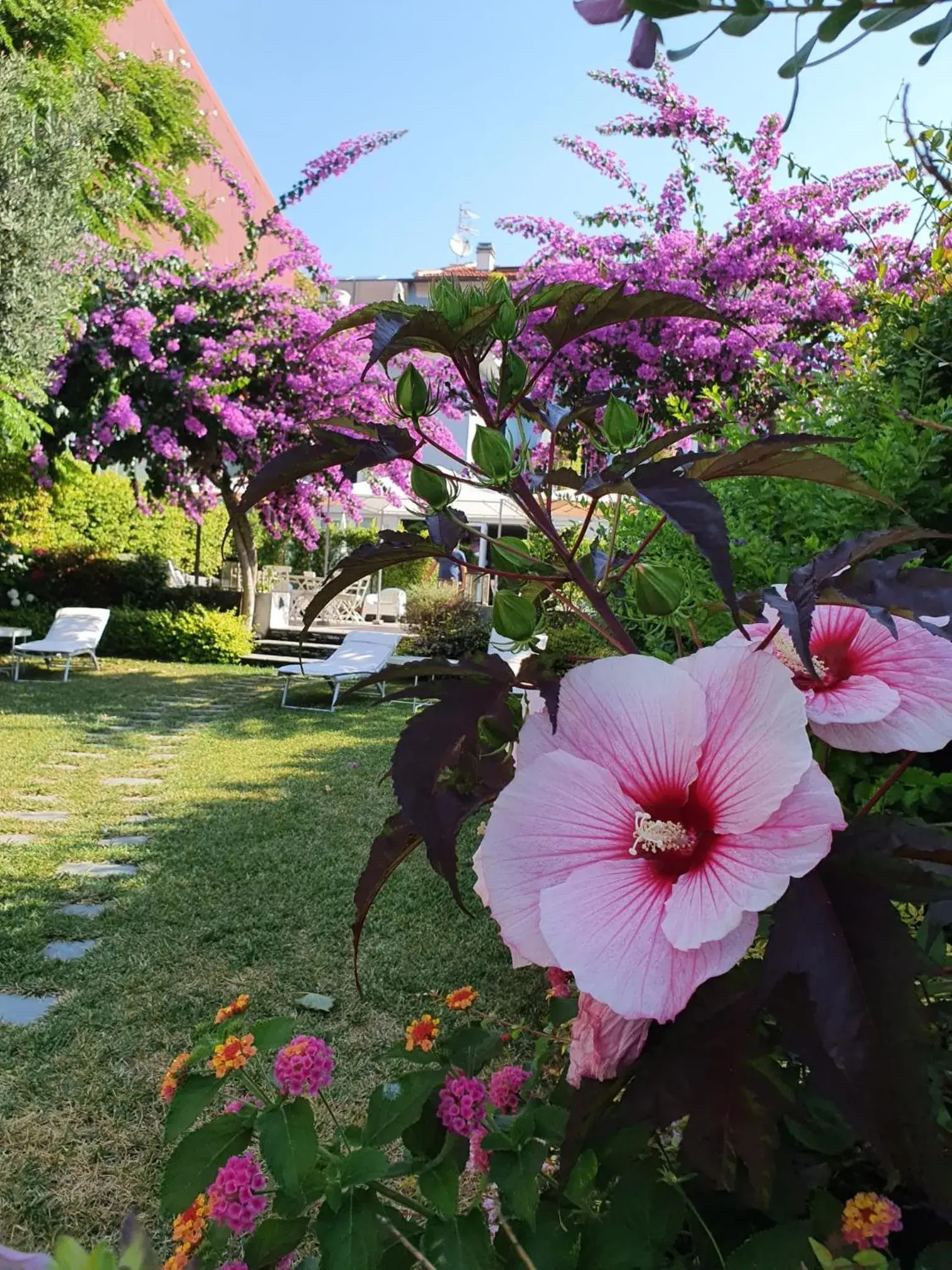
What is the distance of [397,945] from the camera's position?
3.31 m

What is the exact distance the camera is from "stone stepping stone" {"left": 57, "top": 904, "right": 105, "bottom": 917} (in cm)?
351

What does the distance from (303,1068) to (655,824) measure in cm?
62

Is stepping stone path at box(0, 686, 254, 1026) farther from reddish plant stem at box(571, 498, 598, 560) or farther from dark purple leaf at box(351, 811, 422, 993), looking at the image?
reddish plant stem at box(571, 498, 598, 560)

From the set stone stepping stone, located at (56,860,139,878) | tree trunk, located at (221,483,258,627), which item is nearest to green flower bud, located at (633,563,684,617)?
stone stepping stone, located at (56,860,139,878)

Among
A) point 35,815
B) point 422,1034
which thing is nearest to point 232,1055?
point 422,1034

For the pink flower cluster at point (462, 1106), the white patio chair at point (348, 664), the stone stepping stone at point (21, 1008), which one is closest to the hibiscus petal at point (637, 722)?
the pink flower cluster at point (462, 1106)

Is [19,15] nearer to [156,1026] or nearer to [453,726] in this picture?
[156,1026]

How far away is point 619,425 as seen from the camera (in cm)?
63

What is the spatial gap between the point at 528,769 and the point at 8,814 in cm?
518

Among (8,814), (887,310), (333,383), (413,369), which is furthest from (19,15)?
(413,369)

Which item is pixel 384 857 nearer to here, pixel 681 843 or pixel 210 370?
pixel 681 843

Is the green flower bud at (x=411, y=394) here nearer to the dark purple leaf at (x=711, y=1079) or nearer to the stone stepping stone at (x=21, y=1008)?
the dark purple leaf at (x=711, y=1079)

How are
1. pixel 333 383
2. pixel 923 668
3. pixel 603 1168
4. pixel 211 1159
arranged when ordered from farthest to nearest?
pixel 333 383
pixel 211 1159
pixel 603 1168
pixel 923 668

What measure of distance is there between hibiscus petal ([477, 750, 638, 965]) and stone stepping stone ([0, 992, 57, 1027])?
2.72 m
